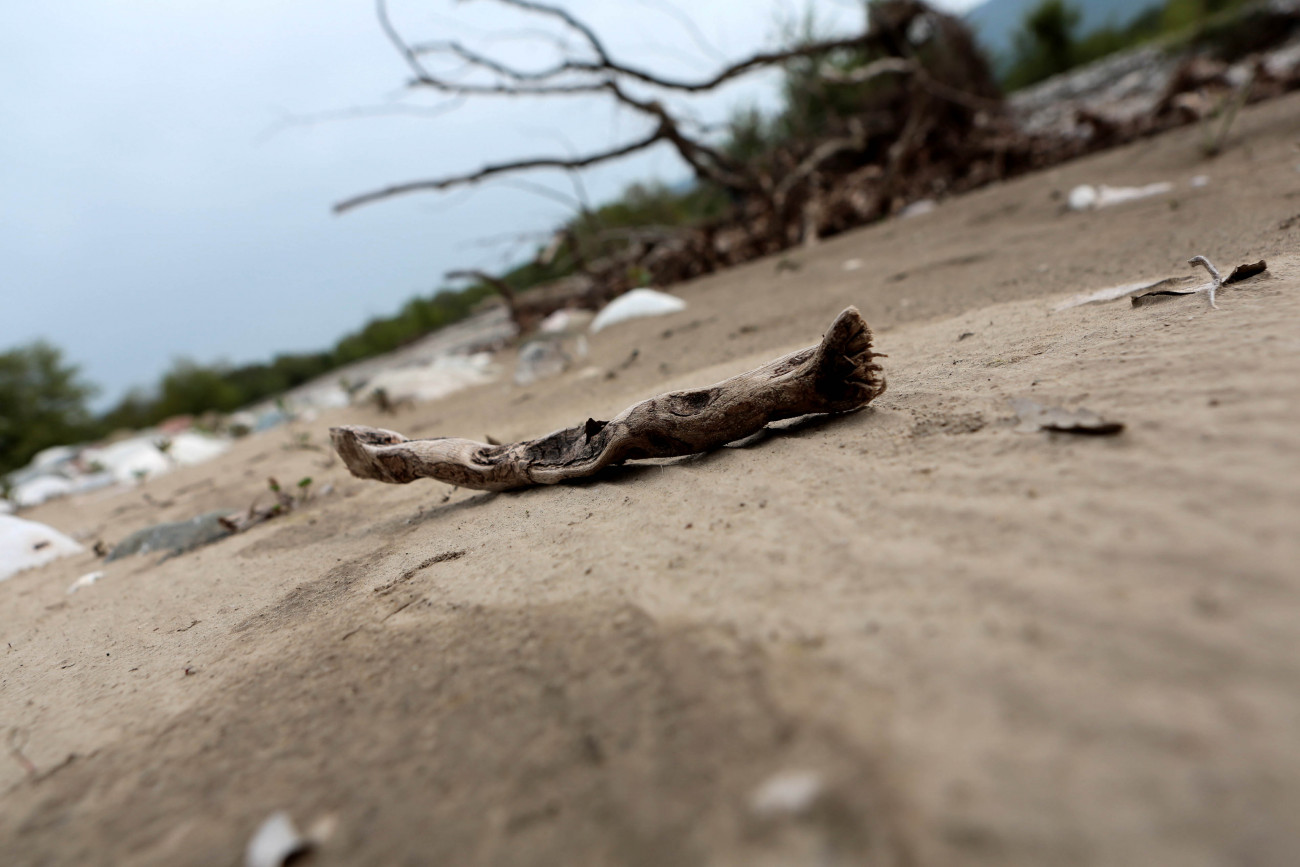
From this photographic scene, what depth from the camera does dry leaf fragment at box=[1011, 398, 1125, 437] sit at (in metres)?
1.13

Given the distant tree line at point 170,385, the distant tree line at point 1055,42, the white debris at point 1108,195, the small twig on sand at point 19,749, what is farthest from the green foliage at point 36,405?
the distant tree line at point 1055,42

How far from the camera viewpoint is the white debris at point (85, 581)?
7.78 ft

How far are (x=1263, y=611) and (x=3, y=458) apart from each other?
14.7 meters

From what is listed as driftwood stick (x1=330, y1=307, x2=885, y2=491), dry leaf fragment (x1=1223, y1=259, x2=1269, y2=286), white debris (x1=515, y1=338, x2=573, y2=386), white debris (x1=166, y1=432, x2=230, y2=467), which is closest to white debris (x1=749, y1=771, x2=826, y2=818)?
driftwood stick (x1=330, y1=307, x2=885, y2=491)

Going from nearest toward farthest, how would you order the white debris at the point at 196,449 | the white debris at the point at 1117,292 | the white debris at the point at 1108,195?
the white debris at the point at 1117,292 < the white debris at the point at 1108,195 < the white debris at the point at 196,449

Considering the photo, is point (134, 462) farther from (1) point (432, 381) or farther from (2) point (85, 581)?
(2) point (85, 581)

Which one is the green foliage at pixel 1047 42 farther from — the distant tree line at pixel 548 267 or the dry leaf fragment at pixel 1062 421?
the dry leaf fragment at pixel 1062 421

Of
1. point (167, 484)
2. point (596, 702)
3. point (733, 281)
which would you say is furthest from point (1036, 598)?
point (167, 484)

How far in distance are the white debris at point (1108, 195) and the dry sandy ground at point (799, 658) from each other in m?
2.30

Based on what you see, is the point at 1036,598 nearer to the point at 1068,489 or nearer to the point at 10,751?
the point at 1068,489

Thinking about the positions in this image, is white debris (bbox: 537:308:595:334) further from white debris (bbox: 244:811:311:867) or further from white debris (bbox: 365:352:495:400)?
white debris (bbox: 244:811:311:867)

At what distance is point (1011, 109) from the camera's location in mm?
8594

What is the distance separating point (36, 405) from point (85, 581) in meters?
12.2

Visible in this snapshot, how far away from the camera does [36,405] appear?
36.5 feet
